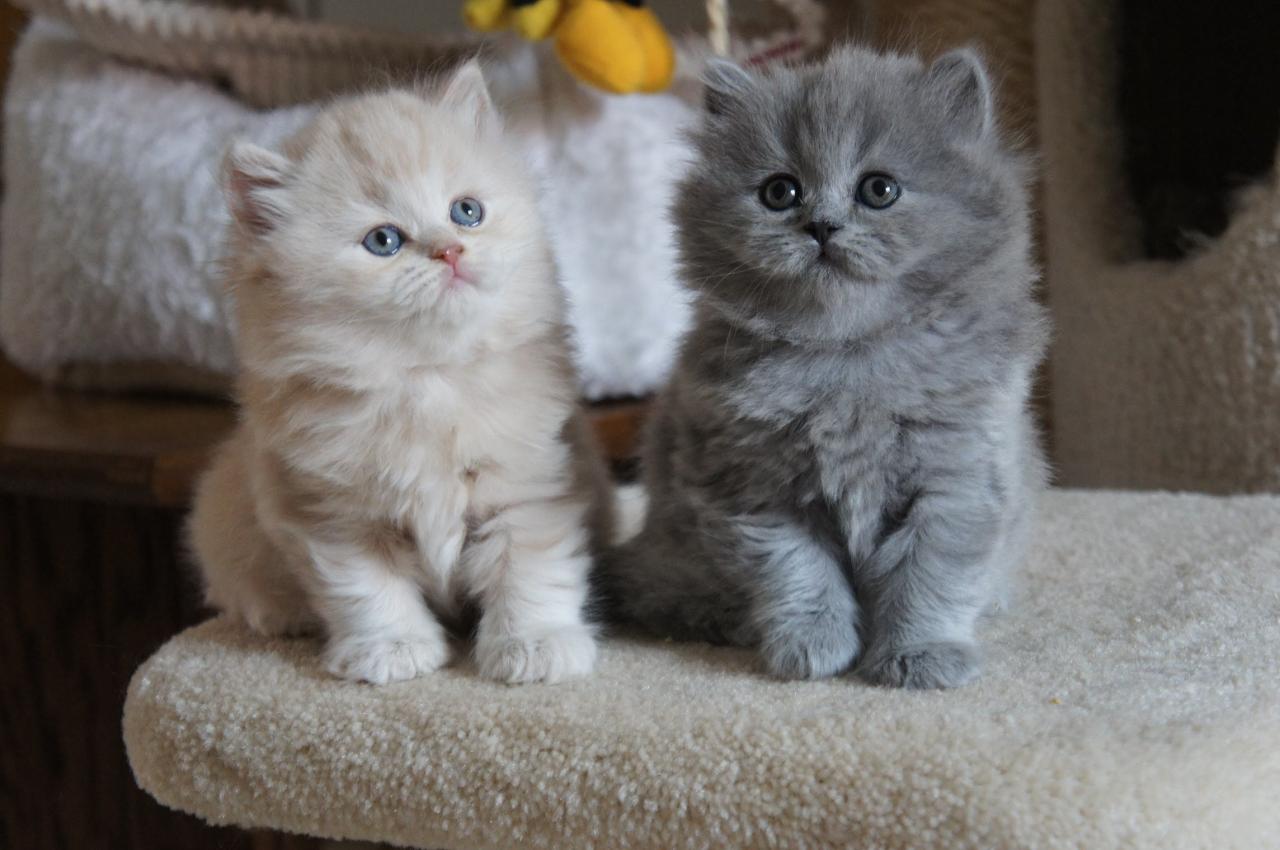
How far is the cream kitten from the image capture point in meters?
0.98

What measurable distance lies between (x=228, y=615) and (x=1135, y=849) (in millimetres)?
833

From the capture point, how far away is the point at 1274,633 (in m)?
1.01

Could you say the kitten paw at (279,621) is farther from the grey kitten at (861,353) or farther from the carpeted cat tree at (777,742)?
the grey kitten at (861,353)

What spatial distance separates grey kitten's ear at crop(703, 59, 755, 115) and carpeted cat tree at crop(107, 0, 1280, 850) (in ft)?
1.52

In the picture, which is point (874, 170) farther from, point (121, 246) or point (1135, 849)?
point (121, 246)

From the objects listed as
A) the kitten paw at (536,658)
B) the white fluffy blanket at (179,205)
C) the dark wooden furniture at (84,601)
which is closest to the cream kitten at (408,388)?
the kitten paw at (536,658)

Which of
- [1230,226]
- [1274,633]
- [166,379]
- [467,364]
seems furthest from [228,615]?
[1230,226]

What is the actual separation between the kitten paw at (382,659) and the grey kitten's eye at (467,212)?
348mm

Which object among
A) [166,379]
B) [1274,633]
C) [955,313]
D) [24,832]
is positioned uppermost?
[955,313]

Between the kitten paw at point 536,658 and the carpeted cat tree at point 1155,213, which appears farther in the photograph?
the carpeted cat tree at point 1155,213

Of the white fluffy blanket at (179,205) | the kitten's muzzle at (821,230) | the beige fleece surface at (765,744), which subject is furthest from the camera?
the white fluffy blanket at (179,205)

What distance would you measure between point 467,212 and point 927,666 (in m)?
0.52

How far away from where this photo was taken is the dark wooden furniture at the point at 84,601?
1.51m

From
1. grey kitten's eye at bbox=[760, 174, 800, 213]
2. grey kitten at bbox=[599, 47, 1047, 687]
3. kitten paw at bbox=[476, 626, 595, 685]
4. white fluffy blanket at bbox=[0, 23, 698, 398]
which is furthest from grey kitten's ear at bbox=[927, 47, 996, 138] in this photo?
white fluffy blanket at bbox=[0, 23, 698, 398]
